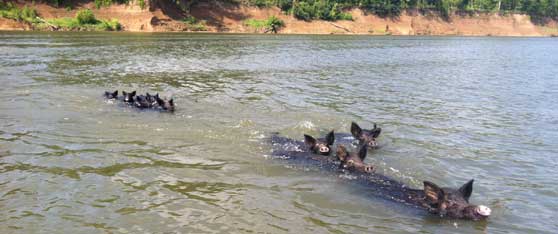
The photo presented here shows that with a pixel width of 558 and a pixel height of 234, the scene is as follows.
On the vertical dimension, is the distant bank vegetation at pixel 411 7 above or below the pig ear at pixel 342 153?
above

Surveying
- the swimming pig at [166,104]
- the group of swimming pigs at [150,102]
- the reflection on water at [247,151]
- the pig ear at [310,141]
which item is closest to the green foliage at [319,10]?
the reflection on water at [247,151]

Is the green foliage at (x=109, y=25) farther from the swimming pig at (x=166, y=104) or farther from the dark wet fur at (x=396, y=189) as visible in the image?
the dark wet fur at (x=396, y=189)

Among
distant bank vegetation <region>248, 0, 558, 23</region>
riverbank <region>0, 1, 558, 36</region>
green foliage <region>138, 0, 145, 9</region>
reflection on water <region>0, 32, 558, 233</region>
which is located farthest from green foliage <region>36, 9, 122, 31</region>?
reflection on water <region>0, 32, 558, 233</region>

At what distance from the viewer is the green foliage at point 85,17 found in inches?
2908

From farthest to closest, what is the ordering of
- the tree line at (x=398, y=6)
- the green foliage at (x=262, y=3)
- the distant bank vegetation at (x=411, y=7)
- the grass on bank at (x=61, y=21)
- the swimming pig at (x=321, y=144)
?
the distant bank vegetation at (x=411, y=7)
the tree line at (x=398, y=6)
the green foliage at (x=262, y=3)
the grass on bank at (x=61, y=21)
the swimming pig at (x=321, y=144)

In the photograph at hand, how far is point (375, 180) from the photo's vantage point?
10.8 metres

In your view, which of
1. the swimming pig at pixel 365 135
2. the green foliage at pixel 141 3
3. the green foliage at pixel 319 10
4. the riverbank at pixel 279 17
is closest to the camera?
the swimming pig at pixel 365 135

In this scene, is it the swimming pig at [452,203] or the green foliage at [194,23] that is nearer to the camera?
the swimming pig at [452,203]

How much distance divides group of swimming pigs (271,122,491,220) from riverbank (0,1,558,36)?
67885 mm

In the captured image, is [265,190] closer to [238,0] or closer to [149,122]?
[149,122]

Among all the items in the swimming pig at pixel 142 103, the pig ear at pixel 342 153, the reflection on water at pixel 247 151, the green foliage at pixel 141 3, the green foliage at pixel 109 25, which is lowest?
the reflection on water at pixel 247 151

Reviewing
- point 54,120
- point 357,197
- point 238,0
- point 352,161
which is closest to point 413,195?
point 357,197

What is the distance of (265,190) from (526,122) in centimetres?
1210

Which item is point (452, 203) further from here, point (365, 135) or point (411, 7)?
point (411, 7)
